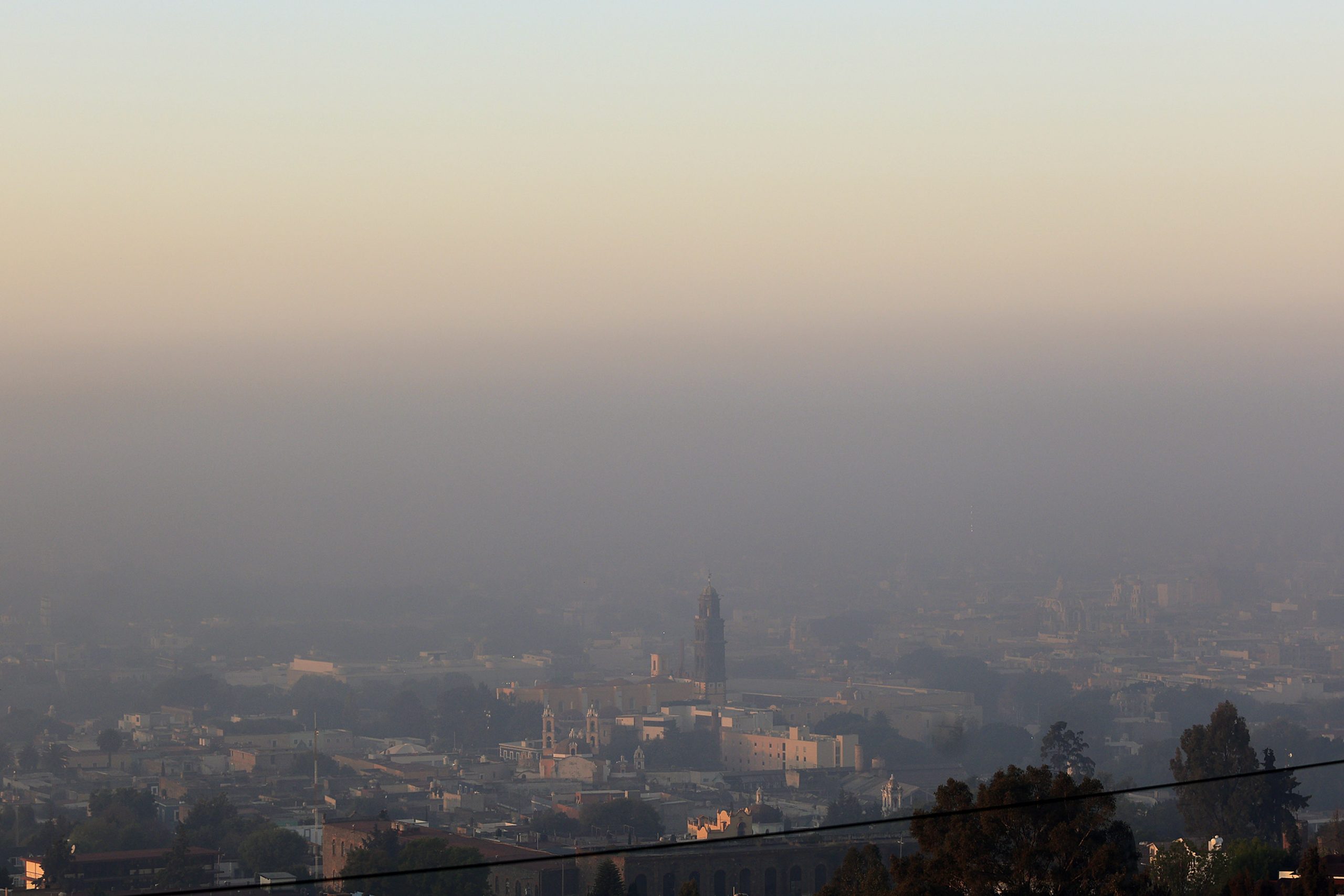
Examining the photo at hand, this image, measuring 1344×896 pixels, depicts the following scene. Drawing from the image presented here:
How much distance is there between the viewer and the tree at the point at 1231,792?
20.6 metres

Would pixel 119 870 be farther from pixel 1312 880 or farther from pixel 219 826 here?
pixel 1312 880

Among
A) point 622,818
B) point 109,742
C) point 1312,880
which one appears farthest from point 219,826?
point 1312,880

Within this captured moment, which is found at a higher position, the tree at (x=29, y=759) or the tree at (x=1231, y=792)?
the tree at (x=1231, y=792)

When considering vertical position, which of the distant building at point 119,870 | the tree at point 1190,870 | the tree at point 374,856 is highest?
the tree at point 1190,870

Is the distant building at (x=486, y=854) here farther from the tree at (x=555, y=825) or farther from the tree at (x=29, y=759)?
the tree at (x=29, y=759)

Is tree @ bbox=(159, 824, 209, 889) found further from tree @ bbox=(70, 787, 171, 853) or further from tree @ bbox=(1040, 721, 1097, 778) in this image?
tree @ bbox=(1040, 721, 1097, 778)

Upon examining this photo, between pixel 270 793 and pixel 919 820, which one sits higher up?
pixel 919 820

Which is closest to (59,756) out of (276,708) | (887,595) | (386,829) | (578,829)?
(276,708)

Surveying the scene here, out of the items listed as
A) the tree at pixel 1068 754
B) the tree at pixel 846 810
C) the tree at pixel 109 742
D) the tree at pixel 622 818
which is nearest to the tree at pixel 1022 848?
the tree at pixel 1068 754

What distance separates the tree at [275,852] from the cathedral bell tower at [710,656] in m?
34.8

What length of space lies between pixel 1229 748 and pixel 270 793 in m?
28.3

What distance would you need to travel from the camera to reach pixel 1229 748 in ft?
72.5

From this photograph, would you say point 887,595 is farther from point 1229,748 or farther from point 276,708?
point 1229,748

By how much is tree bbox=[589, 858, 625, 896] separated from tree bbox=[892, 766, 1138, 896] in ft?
30.4
